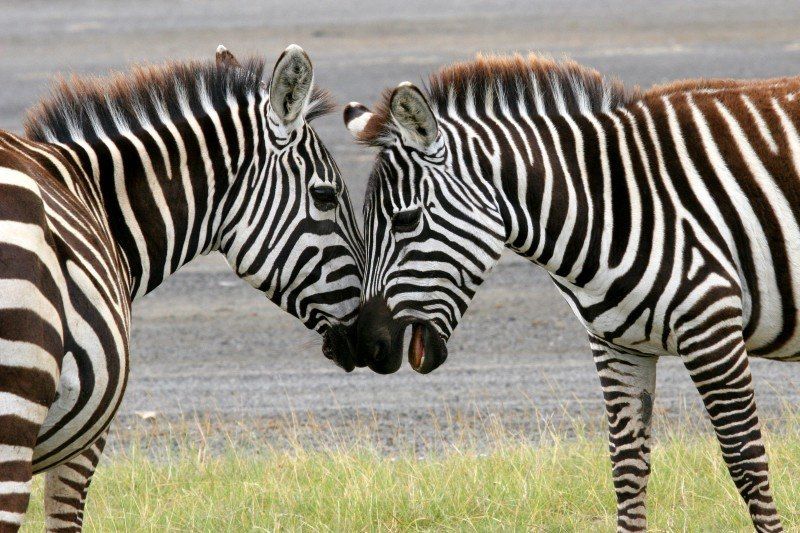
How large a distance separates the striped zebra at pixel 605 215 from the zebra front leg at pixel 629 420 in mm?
172

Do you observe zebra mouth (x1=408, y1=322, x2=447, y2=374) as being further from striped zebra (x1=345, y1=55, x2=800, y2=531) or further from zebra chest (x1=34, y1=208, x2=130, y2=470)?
zebra chest (x1=34, y1=208, x2=130, y2=470)

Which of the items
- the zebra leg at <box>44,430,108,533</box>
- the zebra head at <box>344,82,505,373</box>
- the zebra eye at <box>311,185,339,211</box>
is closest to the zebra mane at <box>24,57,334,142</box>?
the zebra eye at <box>311,185,339,211</box>

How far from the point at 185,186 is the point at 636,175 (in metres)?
1.77

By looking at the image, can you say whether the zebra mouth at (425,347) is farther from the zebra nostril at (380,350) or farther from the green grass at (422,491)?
the green grass at (422,491)

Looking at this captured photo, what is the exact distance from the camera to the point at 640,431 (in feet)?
16.0

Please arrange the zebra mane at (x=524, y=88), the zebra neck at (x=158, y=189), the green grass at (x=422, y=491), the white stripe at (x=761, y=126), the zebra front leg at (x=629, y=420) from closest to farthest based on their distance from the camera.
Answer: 1. the zebra neck at (x=158, y=189)
2. the white stripe at (x=761, y=126)
3. the zebra mane at (x=524, y=88)
4. the zebra front leg at (x=629, y=420)
5. the green grass at (x=422, y=491)

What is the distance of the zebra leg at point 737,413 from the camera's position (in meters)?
4.29

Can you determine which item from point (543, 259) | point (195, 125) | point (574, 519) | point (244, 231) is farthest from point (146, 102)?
point (574, 519)

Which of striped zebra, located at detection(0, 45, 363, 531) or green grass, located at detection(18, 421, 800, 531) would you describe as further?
green grass, located at detection(18, 421, 800, 531)

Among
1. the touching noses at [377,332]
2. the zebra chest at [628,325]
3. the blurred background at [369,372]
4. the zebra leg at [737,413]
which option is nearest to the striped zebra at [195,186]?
the touching noses at [377,332]

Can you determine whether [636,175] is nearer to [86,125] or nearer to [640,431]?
[640,431]

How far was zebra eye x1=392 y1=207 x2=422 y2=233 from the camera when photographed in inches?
172

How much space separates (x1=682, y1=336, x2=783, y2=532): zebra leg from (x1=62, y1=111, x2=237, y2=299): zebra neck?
195 cm

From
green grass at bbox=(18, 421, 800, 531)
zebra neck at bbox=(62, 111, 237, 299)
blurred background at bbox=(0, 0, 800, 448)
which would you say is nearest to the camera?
zebra neck at bbox=(62, 111, 237, 299)
